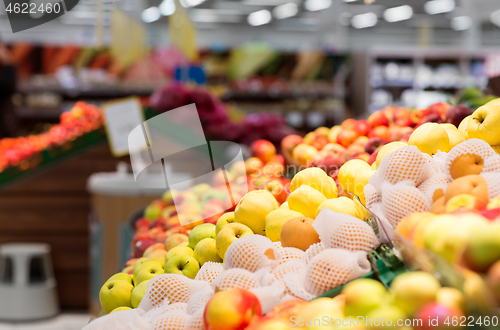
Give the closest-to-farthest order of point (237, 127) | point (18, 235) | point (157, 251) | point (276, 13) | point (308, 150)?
1. point (157, 251)
2. point (308, 150)
3. point (237, 127)
4. point (18, 235)
5. point (276, 13)

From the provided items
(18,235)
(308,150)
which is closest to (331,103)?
(18,235)

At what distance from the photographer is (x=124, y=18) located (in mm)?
4168

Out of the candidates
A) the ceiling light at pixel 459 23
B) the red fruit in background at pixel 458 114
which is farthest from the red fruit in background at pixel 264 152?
the ceiling light at pixel 459 23

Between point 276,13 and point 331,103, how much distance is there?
29.7 feet

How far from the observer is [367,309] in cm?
76

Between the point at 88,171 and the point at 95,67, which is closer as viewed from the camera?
the point at 88,171

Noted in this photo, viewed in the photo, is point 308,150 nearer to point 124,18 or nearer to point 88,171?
point 124,18

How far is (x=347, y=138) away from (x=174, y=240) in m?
0.96

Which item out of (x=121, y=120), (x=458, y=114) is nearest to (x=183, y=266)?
(x=458, y=114)

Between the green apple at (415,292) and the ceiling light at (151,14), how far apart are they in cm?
1473

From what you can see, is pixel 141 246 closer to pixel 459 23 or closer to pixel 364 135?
pixel 364 135

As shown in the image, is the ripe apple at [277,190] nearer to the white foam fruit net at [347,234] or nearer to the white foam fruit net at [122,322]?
the white foam fruit net at [347,234]

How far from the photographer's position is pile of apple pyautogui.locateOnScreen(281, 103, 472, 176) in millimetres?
1817

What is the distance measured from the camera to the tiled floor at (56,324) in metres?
3.94
